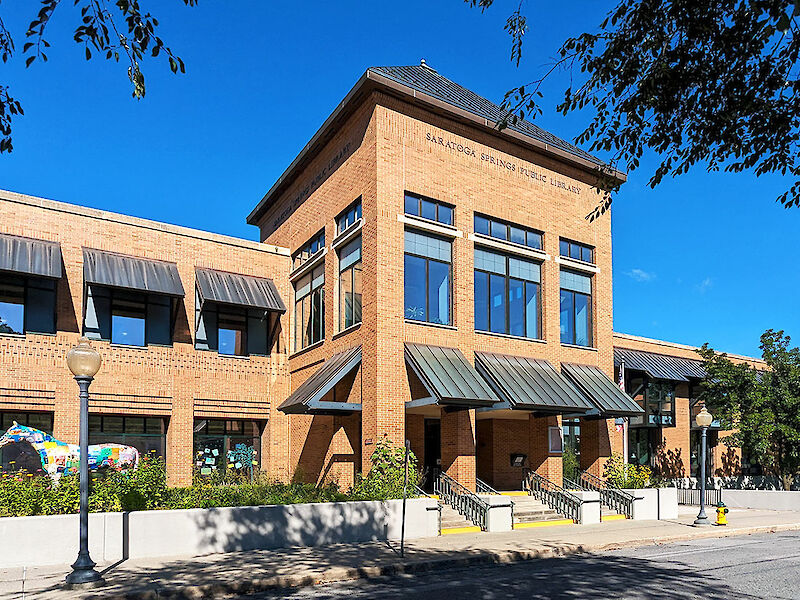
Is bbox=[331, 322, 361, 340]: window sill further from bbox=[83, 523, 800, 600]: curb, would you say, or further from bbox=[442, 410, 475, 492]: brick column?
bbox=[83, 523, 800, 600]: curb

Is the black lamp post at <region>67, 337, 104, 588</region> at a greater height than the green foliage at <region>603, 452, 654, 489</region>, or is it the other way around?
the black lamp post at <region>67, 337, 104, 588</region>

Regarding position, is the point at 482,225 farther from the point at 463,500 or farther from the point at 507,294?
the point at 463,500

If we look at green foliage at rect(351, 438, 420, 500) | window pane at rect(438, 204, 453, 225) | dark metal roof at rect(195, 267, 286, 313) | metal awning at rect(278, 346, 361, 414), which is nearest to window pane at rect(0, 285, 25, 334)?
dark metal roof at rect(195, 267, 286, 313)

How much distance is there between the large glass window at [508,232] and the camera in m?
25.4

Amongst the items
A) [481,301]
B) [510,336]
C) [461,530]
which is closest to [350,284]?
[481,301]

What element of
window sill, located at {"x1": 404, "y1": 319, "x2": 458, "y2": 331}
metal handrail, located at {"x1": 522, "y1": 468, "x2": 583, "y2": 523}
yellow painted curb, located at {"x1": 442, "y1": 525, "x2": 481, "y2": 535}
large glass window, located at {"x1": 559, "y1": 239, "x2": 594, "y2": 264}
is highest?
large glass window, located at {"x1": 559, "y1": 239, "x2": 594, "y2": 264}

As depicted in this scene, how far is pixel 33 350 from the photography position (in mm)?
23078

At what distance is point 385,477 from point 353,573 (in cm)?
629

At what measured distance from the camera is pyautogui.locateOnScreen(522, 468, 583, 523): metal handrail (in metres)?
23.5

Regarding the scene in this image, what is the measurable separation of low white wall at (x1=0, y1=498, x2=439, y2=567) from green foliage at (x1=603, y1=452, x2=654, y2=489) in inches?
360

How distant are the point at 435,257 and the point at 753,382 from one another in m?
17.5

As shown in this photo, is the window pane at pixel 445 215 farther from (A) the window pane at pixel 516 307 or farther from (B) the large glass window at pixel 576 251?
(B) the large glass window at pixel 576 251

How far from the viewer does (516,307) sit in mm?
26031

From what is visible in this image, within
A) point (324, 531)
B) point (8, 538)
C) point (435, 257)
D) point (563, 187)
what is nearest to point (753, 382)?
point (563, 187)
